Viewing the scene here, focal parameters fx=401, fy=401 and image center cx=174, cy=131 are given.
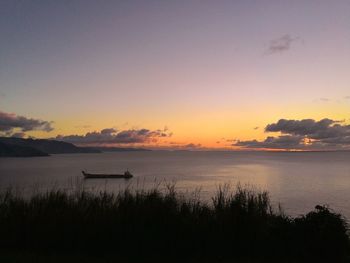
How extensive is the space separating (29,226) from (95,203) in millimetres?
1647

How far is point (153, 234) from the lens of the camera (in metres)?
8.57

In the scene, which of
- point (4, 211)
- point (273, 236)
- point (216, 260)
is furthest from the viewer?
point (4, 211)

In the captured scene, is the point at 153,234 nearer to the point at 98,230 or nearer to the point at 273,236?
the point at 98,230

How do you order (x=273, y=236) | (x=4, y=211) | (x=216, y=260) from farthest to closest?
1. (x=4, y=211)
2. (x=273, y=236)
3. (x=216, y=260)

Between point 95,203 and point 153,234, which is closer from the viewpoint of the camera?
point 153,234

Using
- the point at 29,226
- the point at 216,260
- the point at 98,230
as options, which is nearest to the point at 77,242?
the point at 98,230

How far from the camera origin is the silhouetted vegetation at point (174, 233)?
8.36 meters

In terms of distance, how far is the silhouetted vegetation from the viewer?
8359 mm

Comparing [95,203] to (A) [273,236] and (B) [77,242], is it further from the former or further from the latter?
(A) [273,236]

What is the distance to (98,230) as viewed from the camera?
8.70 metres

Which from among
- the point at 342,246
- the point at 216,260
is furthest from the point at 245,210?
the point at 342,246

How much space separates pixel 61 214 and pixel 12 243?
1.17 m

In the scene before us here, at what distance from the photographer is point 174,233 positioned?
867 cm

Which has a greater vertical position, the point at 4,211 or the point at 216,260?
the point at 4,211
